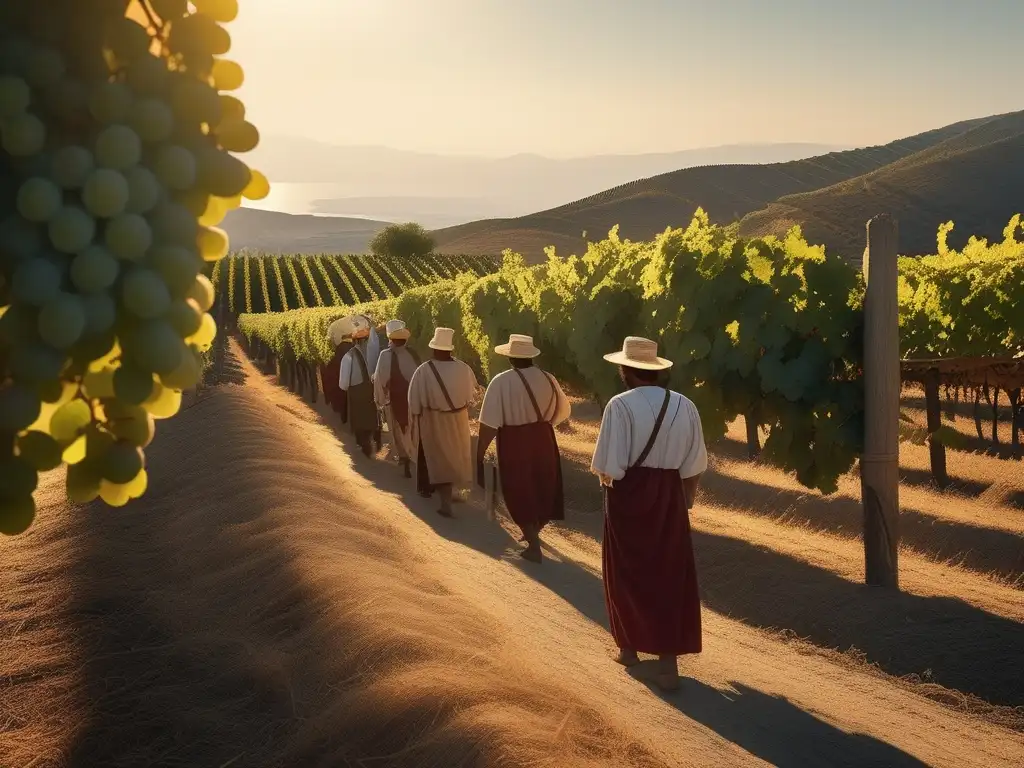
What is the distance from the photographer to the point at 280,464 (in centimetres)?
1033

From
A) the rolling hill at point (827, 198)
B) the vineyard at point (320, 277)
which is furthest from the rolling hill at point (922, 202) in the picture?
the vineyard at point (320, 277)

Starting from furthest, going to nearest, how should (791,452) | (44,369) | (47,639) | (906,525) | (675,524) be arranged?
1. (906,525)
2. (791,452)
3. (675,524)
4. (47,639)
5. (44,369)

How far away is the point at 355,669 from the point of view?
4.62 metres

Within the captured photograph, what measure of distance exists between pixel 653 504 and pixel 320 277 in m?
81.4

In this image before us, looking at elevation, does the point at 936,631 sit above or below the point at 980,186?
below

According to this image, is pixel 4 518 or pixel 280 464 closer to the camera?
pixel 4 518

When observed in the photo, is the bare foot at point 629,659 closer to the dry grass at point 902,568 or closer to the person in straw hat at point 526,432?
the dry grass at point 902,568

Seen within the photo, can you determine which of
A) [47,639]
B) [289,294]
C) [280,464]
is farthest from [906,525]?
[289,294]

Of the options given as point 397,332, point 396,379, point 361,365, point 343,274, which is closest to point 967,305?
point 397,332

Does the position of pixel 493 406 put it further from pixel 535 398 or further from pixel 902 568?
pixel 902 568

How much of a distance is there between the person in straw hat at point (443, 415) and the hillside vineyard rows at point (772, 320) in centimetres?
217

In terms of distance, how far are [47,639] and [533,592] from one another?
3514mm

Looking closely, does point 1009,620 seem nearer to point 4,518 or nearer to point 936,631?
point 936,631

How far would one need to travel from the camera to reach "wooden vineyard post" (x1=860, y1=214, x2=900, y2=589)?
7.56 m
